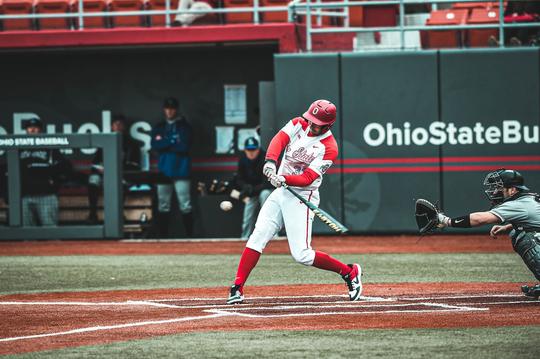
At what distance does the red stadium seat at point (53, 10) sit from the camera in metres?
20.0

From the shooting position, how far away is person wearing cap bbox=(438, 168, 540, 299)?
30.5 feet

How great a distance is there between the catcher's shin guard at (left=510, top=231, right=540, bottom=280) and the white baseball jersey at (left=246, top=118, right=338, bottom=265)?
1.79m

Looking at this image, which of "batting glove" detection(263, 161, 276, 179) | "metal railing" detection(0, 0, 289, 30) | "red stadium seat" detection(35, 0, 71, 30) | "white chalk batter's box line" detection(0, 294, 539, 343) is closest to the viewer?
"white chalk batter's box line" detection(0, 294, 539, 343)

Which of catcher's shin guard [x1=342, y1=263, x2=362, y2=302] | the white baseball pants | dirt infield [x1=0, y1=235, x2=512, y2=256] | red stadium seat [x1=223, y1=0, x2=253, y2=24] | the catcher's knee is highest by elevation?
red stadium seat [x1=223, y1=0, x2=253, y2=24]

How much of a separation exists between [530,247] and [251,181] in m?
8.96

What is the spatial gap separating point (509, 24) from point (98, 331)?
1148cm

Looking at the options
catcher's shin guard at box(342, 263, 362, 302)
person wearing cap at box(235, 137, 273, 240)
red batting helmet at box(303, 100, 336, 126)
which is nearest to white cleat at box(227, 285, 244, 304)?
catcher's shin guard at box(342, 263, 362, 302)

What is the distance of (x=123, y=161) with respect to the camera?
64.7ft

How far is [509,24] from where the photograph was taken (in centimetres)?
1778

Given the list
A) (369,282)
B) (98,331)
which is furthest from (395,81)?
→ (98,331)

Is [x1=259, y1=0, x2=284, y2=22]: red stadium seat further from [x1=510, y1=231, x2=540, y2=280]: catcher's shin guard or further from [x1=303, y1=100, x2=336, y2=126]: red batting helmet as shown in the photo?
[x1=510, y1=231, x2=540, y2=280]: catcher's shin guard

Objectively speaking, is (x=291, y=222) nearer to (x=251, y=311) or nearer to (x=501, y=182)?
(x=251, y=311)

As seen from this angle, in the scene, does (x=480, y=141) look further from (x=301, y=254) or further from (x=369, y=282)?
(x=301, y=254)

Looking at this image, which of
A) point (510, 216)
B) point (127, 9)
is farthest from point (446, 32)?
point (510, 216)
